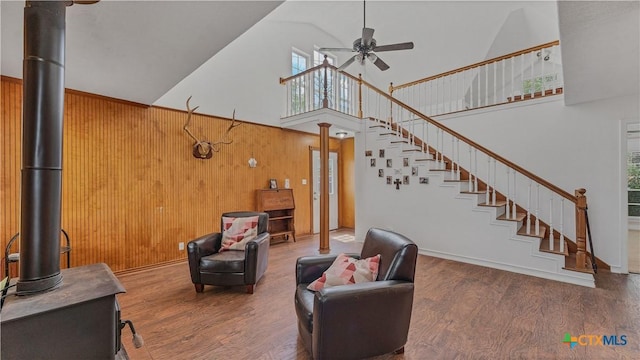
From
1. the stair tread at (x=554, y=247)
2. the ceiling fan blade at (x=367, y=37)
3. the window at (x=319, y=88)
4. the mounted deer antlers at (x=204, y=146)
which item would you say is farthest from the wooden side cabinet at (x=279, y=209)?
the stair tread at (x=554, y=247)

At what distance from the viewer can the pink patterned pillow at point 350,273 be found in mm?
1971

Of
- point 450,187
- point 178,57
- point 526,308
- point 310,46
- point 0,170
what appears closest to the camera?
point 178,57

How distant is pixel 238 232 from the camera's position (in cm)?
340

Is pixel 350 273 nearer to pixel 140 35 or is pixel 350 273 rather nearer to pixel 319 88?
pixel 140 35

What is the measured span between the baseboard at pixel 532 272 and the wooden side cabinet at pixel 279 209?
8.94 feet

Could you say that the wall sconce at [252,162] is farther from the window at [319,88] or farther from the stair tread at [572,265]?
the stair tread at [572,265]

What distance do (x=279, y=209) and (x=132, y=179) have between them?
2.47m

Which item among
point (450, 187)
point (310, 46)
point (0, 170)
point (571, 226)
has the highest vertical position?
point (310, 46)

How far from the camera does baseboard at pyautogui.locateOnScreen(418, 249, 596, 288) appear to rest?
3139mm

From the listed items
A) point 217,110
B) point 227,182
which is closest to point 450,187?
point 227,182

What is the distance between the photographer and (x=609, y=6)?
71.6 inches

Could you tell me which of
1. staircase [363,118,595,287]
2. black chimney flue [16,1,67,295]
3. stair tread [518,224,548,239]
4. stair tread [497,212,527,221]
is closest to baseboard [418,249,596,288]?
staircase [363,118,595,287]

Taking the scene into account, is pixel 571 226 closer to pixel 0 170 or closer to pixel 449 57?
pixel 449 57

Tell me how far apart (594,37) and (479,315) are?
2.58m
